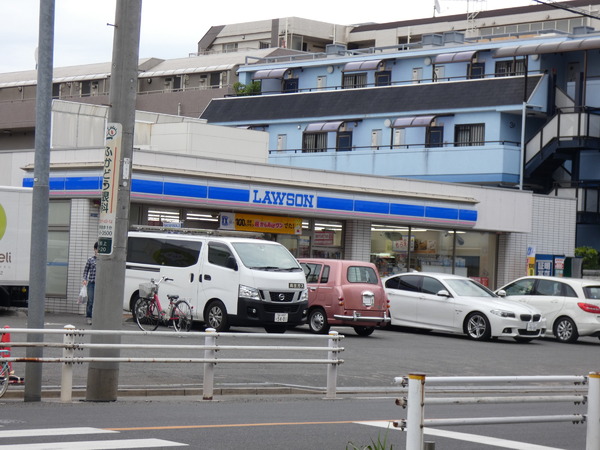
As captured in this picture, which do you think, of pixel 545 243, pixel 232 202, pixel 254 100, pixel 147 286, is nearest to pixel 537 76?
pixel 545 243

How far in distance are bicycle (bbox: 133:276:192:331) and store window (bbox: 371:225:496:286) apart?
1236 cm

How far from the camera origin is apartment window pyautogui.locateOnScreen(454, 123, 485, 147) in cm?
A: 5188

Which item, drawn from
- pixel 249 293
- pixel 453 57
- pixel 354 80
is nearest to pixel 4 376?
pixel 249 293

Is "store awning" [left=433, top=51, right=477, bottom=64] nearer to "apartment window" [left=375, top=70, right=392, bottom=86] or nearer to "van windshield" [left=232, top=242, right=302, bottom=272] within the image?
"apartment window" [left=375, top=70, right=392, bottom=86]

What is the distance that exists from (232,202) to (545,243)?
51.5ft

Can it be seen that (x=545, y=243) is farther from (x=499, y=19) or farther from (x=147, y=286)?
(x=499, y=19)

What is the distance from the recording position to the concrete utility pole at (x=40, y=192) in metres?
12.8

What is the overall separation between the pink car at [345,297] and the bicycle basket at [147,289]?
13.3 feet

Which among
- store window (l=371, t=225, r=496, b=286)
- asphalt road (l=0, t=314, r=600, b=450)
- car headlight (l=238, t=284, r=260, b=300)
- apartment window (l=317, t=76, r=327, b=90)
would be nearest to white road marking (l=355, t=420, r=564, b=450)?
asphalt road (l=0, t=314, r=600, b=450)

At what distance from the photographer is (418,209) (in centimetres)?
3559

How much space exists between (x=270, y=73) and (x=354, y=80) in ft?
18.0

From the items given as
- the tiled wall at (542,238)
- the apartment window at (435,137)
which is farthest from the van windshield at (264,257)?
the apartment window at (435,137)

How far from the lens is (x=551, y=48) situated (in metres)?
50.4

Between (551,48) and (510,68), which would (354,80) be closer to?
(510,68)
